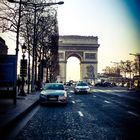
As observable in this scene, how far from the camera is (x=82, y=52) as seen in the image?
116250 mm

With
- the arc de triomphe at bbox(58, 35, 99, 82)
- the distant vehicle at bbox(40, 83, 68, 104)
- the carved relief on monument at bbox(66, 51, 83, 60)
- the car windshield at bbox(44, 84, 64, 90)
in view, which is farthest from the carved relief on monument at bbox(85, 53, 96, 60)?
the distant vehicle at bbox(40, 83, 68, 104)

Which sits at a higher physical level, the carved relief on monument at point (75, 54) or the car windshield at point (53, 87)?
the carved relief on monument at point (75, 54)

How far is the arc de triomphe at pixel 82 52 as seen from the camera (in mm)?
114625

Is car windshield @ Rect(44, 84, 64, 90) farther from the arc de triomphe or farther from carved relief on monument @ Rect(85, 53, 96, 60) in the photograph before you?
carved relief on monument @ Rect(85, 53, 96, 60)

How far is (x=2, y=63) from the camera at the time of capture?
19.0 metres

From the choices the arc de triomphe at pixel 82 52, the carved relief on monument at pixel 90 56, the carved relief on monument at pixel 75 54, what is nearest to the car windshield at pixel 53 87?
the arc de triomphe at pixel 82 52

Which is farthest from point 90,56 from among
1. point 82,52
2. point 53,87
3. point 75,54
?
point 53,87

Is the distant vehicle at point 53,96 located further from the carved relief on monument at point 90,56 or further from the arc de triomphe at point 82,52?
the carved relief on monument at point 90,56

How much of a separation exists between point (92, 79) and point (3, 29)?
8577 cm

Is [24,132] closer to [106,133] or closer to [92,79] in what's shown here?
[106,133]

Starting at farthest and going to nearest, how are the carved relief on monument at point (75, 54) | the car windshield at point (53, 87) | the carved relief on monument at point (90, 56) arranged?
1. the carved relief on monument at point (75, 54)
2. the carved relief on monument at point (90, 56)
3. the car windshield at point (53, 87)

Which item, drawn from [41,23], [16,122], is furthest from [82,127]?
[41,23]

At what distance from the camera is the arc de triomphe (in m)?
115

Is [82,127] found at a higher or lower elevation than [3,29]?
lower
